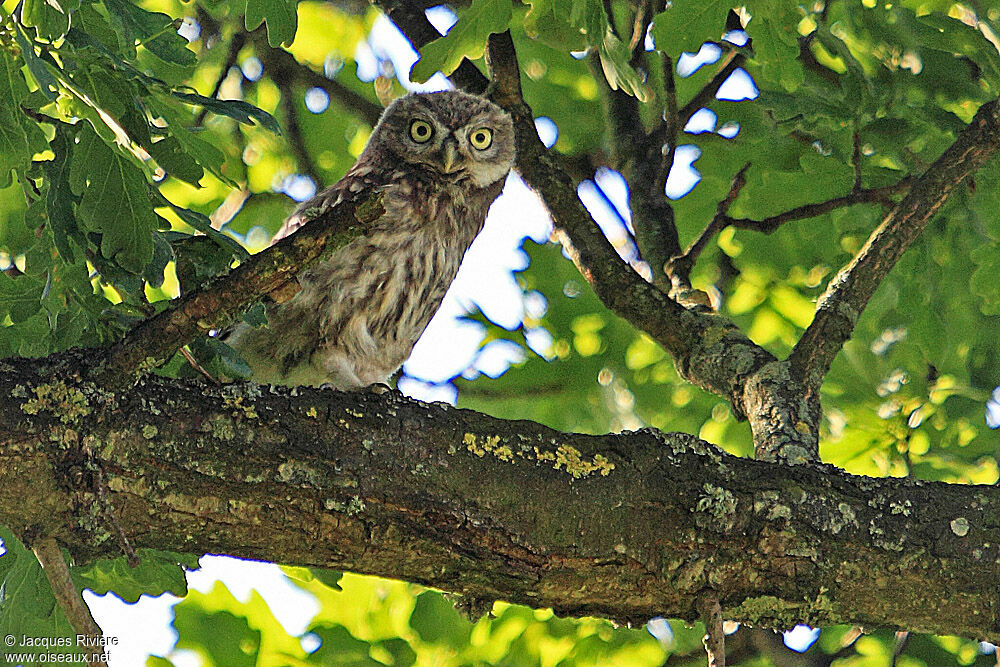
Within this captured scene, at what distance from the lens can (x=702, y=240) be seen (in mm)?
3709

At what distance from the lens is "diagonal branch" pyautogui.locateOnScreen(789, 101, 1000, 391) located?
299cm

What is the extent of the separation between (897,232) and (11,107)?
2.29m

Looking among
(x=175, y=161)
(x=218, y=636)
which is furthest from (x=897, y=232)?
(x=218, y=636)

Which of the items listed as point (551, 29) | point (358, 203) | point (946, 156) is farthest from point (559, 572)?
point (946, 156)

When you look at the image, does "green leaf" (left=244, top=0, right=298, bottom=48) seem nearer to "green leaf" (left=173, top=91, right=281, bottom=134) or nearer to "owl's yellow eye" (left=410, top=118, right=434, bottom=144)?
"green leaf" (left=173, top=91, right=281, bottom=134)

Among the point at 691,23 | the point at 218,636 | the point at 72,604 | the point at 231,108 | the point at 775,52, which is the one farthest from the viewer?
the point at 218,636

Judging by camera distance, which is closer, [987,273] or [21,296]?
[21,296]

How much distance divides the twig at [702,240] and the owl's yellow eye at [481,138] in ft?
3.53

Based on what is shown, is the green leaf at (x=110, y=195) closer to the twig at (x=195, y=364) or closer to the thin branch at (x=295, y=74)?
the twig at (x=195, y=364)

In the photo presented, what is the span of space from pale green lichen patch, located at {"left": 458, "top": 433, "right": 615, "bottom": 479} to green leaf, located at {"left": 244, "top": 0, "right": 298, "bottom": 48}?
2.97 feet

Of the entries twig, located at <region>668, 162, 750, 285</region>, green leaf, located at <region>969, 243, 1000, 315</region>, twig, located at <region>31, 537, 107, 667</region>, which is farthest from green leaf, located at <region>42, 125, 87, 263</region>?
green leaf, located at <region>969, 243, 1000, 315</region>

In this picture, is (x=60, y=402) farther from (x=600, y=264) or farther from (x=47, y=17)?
(x=600, y=264)

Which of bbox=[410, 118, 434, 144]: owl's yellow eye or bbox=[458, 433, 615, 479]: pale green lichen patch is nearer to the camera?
bbox=[458, 433, 615, 479]: pale green lichen patch

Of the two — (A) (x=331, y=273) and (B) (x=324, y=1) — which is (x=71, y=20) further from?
(B) (x=324, y=1)
